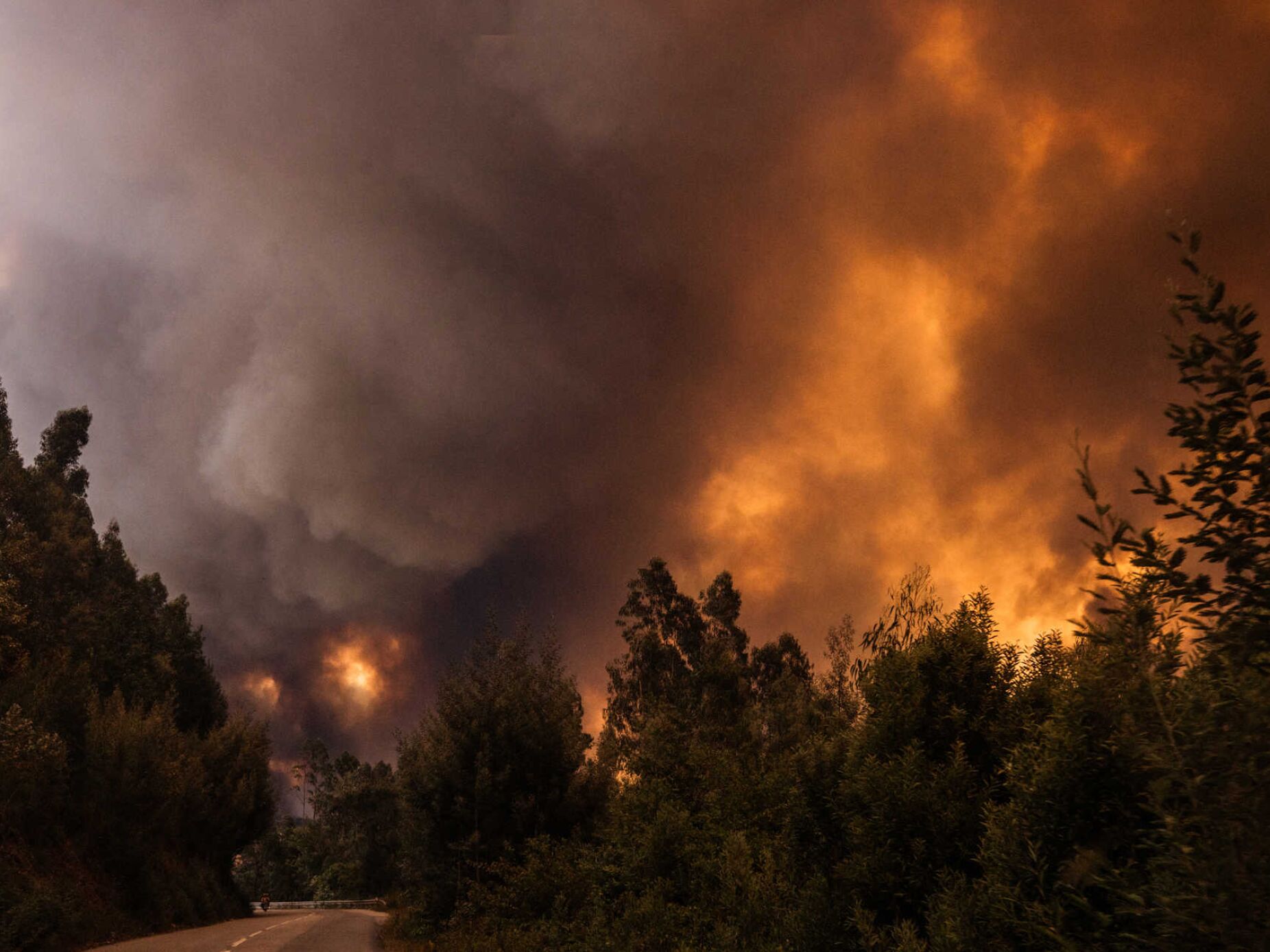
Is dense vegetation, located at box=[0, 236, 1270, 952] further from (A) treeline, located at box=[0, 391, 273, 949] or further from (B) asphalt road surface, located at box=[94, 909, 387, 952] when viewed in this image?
(B) asphalt road surface, located at box=[94, 909, 387, 952]

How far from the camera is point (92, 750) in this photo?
34781mm

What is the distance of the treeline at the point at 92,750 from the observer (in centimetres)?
2772

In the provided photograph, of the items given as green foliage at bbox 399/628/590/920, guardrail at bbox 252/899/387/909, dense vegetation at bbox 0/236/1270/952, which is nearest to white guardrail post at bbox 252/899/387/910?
guardrail at bbox 252/899/387/909

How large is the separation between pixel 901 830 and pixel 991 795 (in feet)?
2.72

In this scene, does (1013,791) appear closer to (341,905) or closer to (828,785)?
(828,785)

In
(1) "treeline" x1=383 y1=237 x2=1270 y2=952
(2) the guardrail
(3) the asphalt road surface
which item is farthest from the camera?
(2) the guardrail

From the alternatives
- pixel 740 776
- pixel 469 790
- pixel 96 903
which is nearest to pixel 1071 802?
pixel 740 776

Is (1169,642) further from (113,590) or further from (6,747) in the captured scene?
(113,590)

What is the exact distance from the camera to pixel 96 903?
30.8m


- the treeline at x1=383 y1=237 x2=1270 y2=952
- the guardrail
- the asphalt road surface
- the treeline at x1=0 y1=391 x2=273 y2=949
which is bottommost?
the asphalt road surface

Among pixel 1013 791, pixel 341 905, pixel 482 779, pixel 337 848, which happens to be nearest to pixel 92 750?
pixel 482 779

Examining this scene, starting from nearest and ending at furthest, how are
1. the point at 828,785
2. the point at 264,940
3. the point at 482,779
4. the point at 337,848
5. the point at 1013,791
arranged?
1. the point at 1013,791
2. the point at 828,785
3. the point at 482,779
4. the point at 264,940
5. the point at 337,848

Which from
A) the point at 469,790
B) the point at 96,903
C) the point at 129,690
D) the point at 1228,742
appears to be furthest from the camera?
the point at 129,690

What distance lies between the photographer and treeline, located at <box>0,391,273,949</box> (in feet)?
90.9
